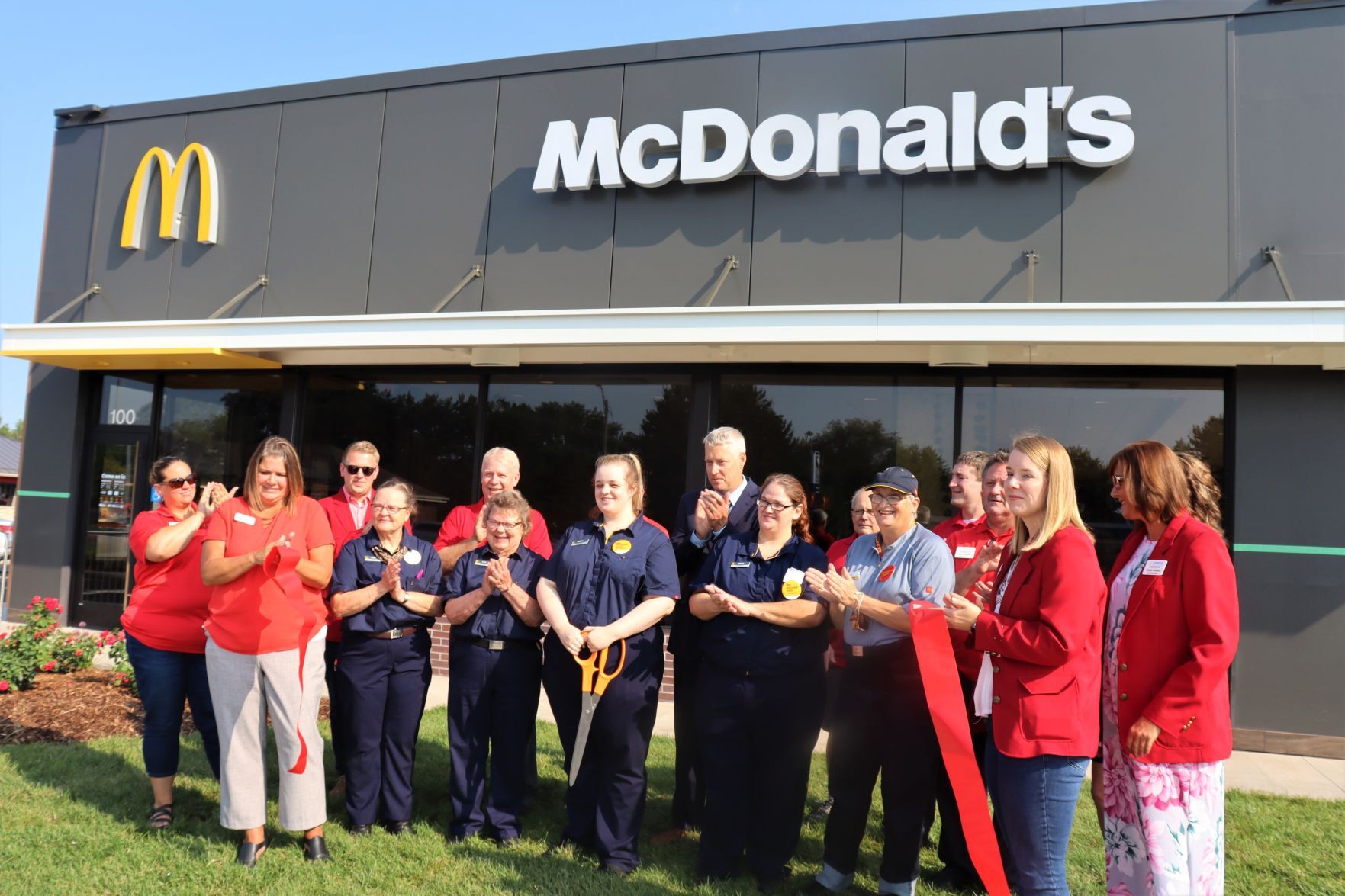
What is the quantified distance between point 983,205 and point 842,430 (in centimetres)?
251

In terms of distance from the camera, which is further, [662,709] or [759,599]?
[662,709]

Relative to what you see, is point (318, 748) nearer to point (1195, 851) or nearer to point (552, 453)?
point (1195, 851)

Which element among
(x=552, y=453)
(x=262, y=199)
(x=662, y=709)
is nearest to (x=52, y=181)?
(x=262, y=199)

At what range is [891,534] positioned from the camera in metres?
3.91

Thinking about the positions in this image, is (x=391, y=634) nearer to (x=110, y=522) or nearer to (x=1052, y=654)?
(x=1052, y=654)

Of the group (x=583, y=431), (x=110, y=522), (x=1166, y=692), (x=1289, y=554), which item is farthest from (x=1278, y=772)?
(x=110, y=522)

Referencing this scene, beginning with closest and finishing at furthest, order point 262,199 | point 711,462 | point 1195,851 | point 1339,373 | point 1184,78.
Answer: point 1195,851 < point 711,462 < point 1339,373 < point 1184,78 < point 262,199

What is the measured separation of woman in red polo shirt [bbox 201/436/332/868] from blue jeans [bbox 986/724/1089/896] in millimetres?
3133

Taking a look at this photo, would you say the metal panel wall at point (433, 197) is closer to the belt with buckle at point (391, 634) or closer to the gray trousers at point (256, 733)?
the belt with buckle at point (391, 634)

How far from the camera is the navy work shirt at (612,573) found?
13.7 ft

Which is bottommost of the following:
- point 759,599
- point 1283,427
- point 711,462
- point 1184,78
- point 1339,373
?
point 759,599

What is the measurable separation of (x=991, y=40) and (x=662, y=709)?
7.14 meters

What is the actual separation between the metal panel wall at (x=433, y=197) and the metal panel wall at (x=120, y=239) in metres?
2.86

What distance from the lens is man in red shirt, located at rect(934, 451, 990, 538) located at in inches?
182
